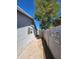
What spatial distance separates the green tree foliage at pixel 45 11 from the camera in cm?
178

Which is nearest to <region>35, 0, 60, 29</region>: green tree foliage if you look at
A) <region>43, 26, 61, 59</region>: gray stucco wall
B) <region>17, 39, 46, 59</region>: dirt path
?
<region>43, 26, 61, 59</region>: gray stucco wall

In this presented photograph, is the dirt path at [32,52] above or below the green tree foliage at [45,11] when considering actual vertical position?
below

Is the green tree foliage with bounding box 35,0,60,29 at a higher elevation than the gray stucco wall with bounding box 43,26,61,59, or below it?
higher

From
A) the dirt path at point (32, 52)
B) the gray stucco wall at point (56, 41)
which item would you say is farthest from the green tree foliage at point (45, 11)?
the dirt path at point (32, 52)

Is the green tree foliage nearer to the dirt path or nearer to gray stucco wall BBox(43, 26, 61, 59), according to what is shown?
gray stucco wall BBox(43, 26, 61, 59)

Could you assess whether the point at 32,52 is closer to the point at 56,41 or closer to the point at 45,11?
the point at 56,41

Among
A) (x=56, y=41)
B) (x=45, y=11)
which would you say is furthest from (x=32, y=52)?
(x=45, y=11)

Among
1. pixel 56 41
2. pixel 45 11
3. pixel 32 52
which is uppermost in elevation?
pixel 45 11

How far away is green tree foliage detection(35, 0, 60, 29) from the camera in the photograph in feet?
5.84

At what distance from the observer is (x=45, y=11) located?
180cm

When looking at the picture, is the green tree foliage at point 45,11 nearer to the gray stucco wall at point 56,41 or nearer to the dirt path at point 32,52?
the gray stucco wall at point 56,41

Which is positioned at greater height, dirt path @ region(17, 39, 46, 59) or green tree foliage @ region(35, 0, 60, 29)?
green tree foliage @ region(35, 0, 60, 29)
